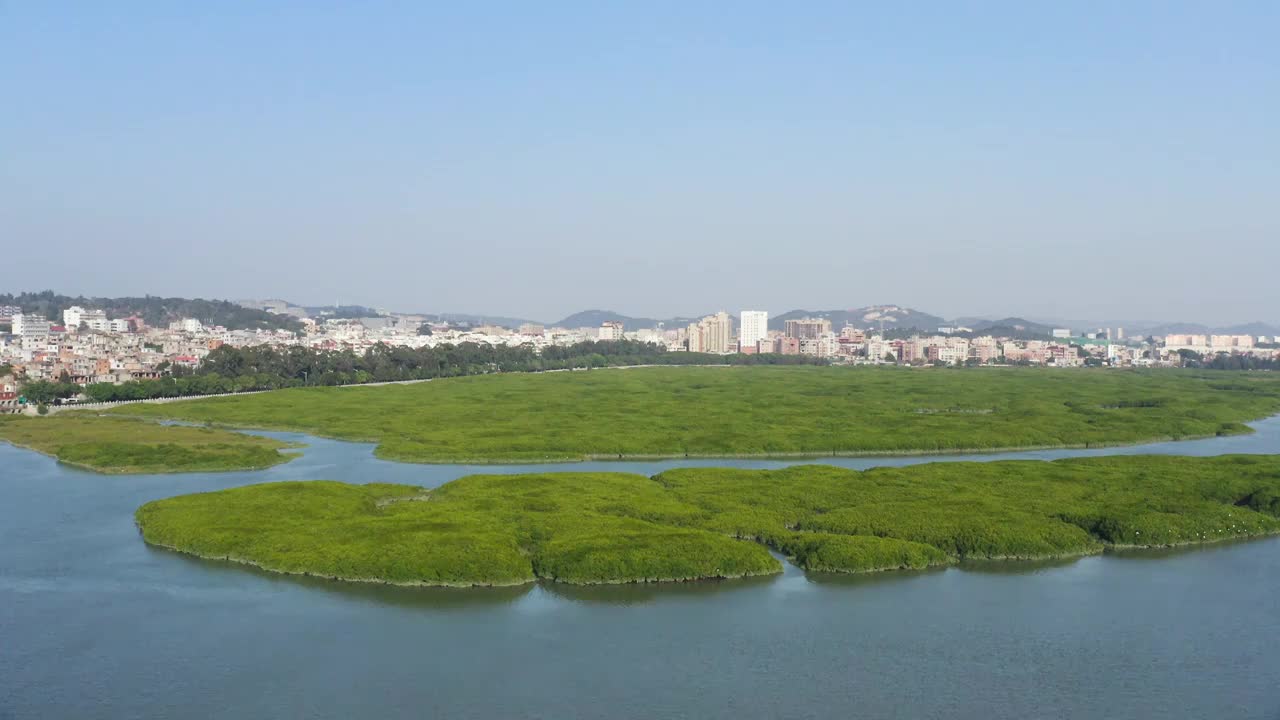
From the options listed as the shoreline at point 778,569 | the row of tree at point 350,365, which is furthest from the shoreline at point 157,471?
the row of tree at point 350,365

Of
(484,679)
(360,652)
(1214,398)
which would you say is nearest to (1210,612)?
(484,679)

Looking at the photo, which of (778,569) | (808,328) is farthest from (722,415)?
(808,328)

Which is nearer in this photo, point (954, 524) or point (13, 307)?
point (954, 524)

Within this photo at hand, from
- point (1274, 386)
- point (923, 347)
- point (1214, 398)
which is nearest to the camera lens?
point (1214, 398)

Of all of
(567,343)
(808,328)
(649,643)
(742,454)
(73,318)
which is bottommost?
(649,643)

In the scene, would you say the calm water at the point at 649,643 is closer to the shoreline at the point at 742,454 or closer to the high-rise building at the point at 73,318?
the shoreline at the point at 742,454

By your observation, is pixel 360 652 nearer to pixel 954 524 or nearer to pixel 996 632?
pixel 996 632

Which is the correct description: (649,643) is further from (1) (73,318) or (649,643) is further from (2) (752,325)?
(2) (752,325)

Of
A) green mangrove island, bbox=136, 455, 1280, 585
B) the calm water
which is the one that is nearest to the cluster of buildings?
green mangrove island, bbox=136, 455, 1280, 585
